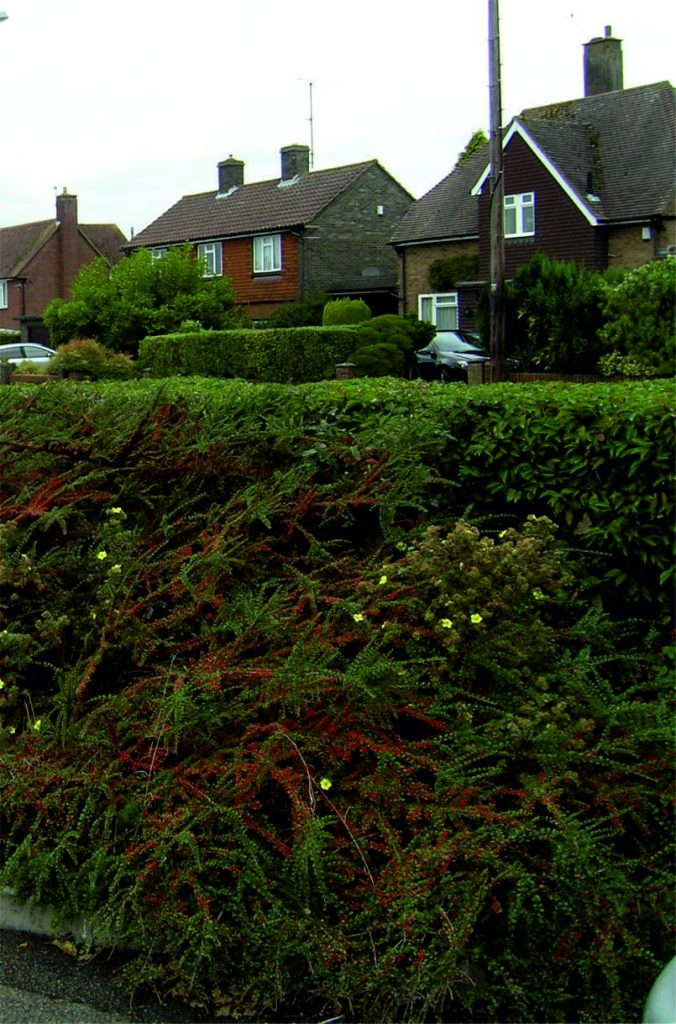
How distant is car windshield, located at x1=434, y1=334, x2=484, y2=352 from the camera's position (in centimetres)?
2805

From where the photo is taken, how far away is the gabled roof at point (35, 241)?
2288 inches

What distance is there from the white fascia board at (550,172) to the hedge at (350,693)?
96.0ft

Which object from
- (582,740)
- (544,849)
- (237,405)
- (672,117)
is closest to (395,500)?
(237,405)

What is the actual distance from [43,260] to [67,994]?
5834 cm

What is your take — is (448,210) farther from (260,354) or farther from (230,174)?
(260,354)

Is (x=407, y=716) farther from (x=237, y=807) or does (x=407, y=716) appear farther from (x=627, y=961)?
(x=627, y=961)

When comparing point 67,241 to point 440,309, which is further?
point 67,241

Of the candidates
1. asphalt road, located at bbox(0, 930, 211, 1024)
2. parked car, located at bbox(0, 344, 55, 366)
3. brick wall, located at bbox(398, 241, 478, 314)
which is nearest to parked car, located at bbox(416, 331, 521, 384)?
brick wall, located at bbox(398, 241, 478, 314)

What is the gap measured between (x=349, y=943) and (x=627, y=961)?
0.87 metres

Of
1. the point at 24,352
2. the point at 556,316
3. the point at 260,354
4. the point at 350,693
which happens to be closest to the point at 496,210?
the point at 556,316

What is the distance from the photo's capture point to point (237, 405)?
20.1 ft

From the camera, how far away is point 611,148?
34.5 m

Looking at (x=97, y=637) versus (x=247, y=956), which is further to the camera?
(x=97, y=637)

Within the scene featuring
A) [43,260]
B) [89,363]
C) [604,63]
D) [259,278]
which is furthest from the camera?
[43,260]
